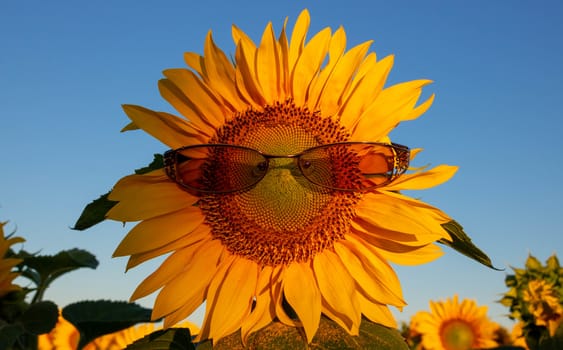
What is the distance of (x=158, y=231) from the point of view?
2.03 metres

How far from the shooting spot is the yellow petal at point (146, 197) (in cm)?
201

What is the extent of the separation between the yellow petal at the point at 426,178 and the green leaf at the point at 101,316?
140 centimetres

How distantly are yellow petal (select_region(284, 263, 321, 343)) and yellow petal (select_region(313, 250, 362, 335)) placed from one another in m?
0.03

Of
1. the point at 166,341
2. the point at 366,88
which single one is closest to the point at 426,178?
the point at 366,88

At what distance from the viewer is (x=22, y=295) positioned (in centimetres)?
308

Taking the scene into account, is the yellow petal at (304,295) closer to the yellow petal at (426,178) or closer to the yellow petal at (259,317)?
the yellow petal at (259,317)

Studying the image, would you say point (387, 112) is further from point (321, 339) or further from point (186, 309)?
point (186, 309)

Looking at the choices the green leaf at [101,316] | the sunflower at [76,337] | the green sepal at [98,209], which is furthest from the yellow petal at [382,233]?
the sunflower at [76,337]

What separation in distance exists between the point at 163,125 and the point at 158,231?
13.2 inches

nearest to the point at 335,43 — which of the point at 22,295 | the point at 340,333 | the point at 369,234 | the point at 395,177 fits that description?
the point at 395,177

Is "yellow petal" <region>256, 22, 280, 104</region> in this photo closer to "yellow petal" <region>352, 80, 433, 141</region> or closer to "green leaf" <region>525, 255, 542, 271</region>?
"yellow petal" <region>352, 80, 433, 141</region>

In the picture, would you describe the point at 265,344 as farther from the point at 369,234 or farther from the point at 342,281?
the point at 369,234

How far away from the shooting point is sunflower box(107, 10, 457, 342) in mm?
1951

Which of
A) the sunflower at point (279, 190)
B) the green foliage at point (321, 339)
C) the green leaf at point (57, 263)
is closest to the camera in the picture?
the green foliage at point (321, 339)
